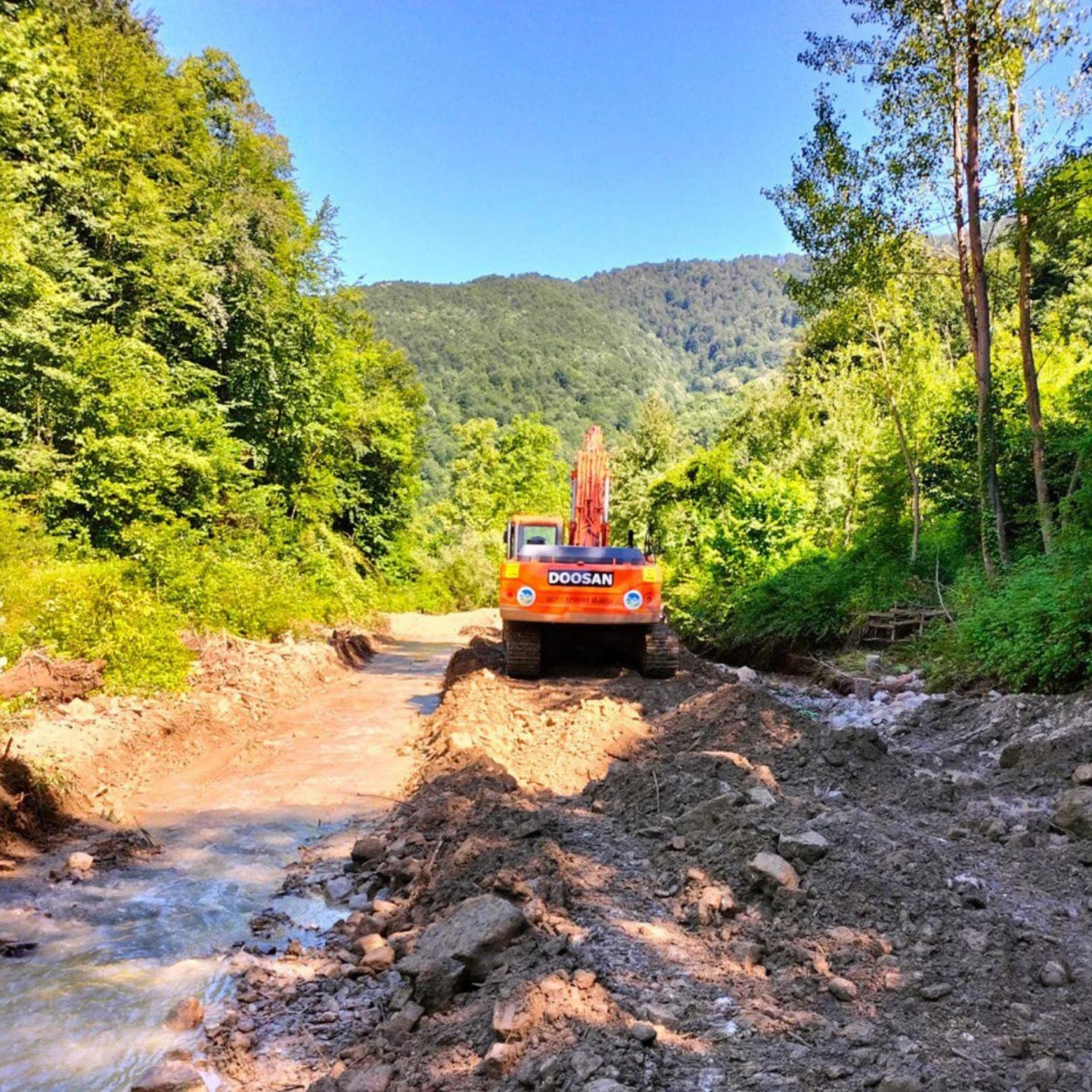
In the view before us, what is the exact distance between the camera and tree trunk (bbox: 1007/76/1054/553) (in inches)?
412

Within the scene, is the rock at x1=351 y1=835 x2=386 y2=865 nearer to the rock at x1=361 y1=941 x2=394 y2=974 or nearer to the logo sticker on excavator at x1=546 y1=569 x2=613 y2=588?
the rock at x1=361 y1=941 x2=394 y2=974

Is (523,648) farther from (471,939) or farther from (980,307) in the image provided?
(980,307)

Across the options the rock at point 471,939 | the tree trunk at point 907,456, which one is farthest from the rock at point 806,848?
the tree trunk at point 907,456

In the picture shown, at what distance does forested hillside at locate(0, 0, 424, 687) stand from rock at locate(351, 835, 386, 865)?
3936 millimetres

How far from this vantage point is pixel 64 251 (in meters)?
12.5

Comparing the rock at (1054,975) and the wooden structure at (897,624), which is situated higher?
the wooden structure at (897,624)

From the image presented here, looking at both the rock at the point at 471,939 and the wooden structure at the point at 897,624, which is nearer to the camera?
the rock at the point at 471,939

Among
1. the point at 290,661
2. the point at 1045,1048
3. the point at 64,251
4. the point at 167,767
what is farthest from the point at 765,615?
the point at 64,251

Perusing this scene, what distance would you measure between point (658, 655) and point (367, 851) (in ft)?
17.8

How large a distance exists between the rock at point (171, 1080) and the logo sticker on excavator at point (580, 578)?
21.7 feet

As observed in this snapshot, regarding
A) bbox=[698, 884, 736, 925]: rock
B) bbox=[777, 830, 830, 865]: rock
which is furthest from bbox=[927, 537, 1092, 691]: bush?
bbox=[698, 884, 736, 925]: rock

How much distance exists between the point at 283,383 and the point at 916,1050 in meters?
18.6

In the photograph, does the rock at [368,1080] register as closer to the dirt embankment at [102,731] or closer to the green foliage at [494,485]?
the dirt embankment at [102,731]

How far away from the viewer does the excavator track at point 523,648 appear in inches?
379
